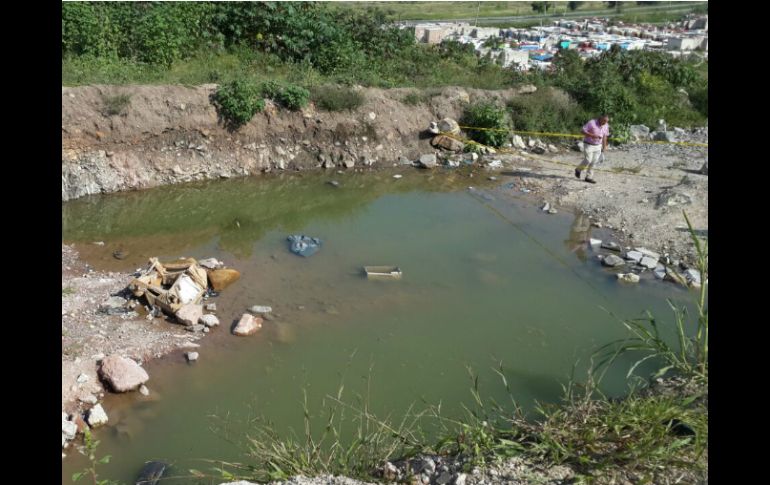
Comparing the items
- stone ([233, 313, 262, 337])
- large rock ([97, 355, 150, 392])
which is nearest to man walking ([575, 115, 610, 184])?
stone ([233, 313, 262, 337])

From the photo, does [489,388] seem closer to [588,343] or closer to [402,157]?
[588,343]

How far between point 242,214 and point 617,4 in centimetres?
4520

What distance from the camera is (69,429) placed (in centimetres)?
504

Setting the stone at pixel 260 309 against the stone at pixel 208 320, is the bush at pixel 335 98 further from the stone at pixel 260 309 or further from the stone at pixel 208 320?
the stone at pixel 208 320

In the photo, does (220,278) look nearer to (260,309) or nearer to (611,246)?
(260,309)

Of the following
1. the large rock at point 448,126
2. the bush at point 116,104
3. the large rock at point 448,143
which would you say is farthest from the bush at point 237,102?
the large rock at point 448,126

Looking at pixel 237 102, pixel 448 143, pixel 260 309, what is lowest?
pixel 260 309

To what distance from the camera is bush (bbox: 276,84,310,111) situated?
12344 mm

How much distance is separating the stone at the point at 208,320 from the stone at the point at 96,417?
1.64 m

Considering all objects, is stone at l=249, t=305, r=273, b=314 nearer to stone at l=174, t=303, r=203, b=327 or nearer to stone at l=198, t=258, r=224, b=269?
stone at l=174, t=303, r=203, b=327

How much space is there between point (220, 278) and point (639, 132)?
1195 centimetres

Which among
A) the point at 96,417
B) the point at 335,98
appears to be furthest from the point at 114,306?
the point at 335,98

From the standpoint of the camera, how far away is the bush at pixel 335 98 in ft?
42.0
